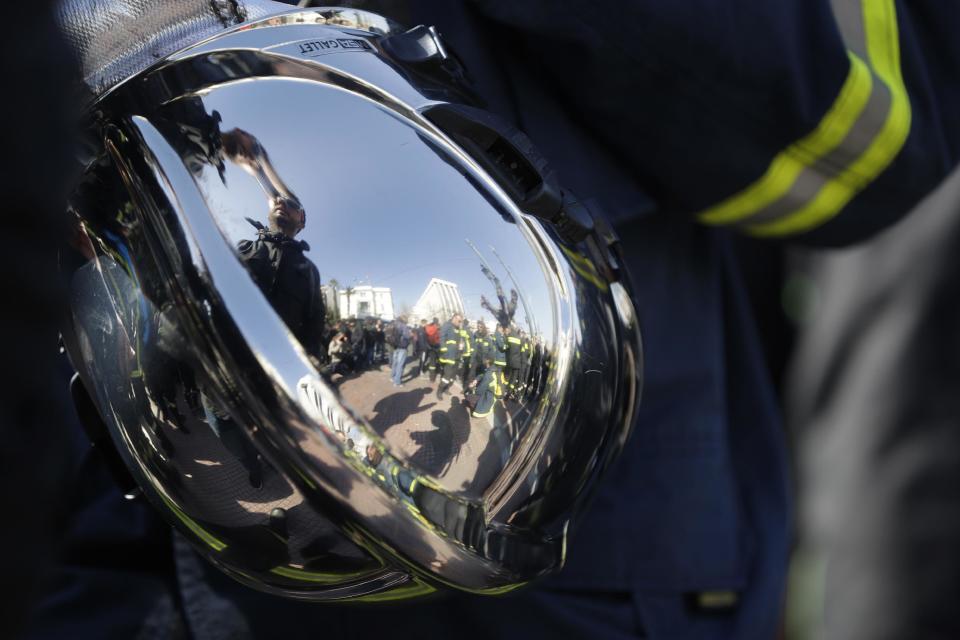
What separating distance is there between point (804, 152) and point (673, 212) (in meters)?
0.14

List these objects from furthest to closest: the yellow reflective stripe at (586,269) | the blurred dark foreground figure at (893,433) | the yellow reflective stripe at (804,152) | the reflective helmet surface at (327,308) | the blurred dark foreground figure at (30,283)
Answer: the blurred dark foreground figure at (893,433) < the yellow reflective stripe at (804,152) < the yellow reflective stripe at (586,269) < the reflective helmet surface at (327,308) < the blurred dark foreground figure at (30,283)

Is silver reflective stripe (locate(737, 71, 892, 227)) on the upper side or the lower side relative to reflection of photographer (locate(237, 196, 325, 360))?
upper

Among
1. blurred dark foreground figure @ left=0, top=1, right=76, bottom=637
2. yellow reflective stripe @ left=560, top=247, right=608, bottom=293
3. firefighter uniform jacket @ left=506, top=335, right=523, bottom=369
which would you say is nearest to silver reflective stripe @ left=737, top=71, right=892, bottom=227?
yellow reflective stripe @ left=560, top=247, right=608, bottom=293

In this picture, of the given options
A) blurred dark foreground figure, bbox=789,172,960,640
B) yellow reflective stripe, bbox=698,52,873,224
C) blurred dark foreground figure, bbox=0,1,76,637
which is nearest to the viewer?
blurred dark foreground figure, bbox=0,1,76,637

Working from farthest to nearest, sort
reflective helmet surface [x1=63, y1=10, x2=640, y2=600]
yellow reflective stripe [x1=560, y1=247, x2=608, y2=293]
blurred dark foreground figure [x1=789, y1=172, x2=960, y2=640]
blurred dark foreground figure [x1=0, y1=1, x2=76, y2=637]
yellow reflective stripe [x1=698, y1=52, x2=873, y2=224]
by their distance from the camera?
blurred dark foreground figure [x1=789, y1=172, x2=960, y2=640]
yellow reflective stripe [x1=698, y1=52, x2=873, y2=224]
yellow reflective stripe [x1=560, y1=247, x2=608, y2=293]
reflective helmet surface [x1=63, y1=10, x2=640, y2=600]
blurred dark foreground figure [x1=0, y1=1, x2=76, y2=637]

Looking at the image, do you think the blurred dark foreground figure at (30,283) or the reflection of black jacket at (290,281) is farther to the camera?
the reflection of black jacket at (290,281)

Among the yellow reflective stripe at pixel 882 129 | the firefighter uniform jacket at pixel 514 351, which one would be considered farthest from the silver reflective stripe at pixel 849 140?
the firefighter uniform jacket at pixel 514 351

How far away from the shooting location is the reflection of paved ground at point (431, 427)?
2.07 ft

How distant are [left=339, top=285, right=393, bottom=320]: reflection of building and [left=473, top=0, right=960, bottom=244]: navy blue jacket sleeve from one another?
0.27 metres

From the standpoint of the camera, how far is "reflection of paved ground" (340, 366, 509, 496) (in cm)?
63

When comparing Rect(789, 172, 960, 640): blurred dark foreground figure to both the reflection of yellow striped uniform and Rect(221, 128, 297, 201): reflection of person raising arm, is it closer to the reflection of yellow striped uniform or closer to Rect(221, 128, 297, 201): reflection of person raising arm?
the reflection of yellow striped uniform

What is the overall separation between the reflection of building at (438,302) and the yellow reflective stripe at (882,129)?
0.43 metres

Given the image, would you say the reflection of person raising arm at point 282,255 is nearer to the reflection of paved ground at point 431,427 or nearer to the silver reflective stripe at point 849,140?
the reflection of paved ground at point 431,427

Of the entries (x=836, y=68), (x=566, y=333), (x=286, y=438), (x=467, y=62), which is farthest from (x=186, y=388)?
(x=836, y=68)
